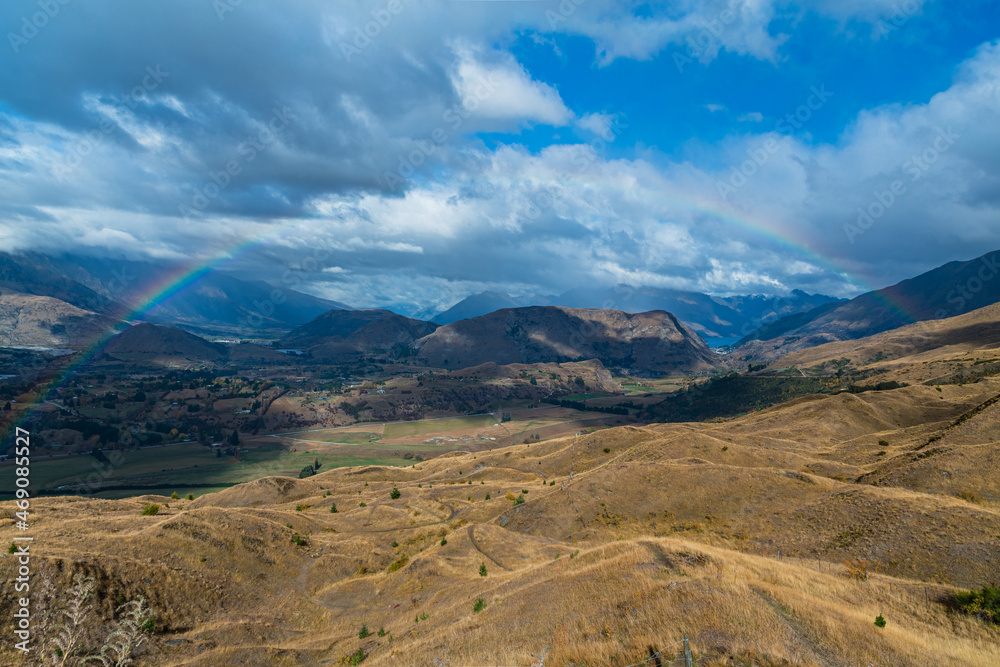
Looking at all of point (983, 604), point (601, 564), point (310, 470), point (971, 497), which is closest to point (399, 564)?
point (601, 564)

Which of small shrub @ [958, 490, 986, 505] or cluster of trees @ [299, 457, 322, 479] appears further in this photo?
cluster of trees @ [299, 457, 322, 479]

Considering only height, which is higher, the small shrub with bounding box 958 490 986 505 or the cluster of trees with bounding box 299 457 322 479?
the small shrub with bounding box 958 490 986 505

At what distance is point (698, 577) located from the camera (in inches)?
862

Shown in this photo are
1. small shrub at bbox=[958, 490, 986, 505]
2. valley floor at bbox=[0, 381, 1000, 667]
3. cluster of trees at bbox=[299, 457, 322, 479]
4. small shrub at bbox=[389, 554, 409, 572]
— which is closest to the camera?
valley floor at bbox=[0, 381, 1000, 667]

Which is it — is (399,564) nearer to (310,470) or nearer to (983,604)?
(983,604)

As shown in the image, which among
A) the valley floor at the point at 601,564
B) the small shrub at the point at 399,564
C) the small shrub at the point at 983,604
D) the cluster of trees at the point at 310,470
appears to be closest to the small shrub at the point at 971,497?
the valley floor at the point at 601,564

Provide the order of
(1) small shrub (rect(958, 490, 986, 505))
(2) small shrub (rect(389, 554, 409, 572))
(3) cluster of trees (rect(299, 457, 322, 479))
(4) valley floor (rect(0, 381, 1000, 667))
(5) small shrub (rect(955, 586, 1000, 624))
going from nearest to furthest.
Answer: (4) valley floor (rect(0, 381, 1000, 667)) → (5) small shrub (rect(955, 586, 1000, 624)) → (1) small shrub (rect(958, 490, 986, 505)) → (2) small shrub (rect(389, 554, 409, 572)) → (3) cluster of trees (rect(299, 457, 322, 479))

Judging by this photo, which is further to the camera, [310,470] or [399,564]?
[310,470]

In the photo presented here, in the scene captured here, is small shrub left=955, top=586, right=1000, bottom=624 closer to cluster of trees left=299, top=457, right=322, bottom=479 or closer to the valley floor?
the valley floor

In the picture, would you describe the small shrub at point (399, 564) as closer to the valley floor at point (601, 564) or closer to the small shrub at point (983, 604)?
the valley floor at point (601, 564)

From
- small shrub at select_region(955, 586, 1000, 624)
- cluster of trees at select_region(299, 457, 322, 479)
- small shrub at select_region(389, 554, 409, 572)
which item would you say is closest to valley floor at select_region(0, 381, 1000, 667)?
small shrub at select_region(389, 554, 409, 572)

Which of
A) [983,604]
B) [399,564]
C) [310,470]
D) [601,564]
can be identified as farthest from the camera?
[310,470]

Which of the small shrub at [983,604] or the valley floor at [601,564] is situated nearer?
the valley floor at [601,564]

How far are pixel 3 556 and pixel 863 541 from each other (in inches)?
2222
